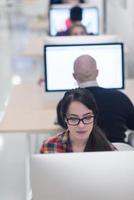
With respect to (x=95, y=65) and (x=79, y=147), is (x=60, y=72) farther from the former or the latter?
(x=79, y=147)

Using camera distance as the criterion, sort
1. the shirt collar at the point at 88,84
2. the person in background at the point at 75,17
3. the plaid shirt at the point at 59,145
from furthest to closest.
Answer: the person in background at the point at 75,17, the shirt collar at the point at 88,84, the plaid shirt at the point at 59,145

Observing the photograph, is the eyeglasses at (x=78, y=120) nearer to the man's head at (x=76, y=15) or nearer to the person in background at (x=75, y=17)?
the person in background at (x=75, y=17)

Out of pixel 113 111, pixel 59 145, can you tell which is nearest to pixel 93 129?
pixel 59 145

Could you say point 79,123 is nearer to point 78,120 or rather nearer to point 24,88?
point 78,120

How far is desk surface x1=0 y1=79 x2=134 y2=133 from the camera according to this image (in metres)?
3.04

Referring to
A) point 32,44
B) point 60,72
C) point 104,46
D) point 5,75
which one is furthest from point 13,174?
point 5,75

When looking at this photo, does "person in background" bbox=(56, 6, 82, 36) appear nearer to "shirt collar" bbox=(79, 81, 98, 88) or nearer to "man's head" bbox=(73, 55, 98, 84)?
"man's head" bbox=(73, 55, 98, 84)

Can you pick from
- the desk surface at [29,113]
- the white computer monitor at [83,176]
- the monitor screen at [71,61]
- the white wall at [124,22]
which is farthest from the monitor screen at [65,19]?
the white computer monitor at [83,176]

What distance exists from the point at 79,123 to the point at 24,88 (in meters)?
1.84

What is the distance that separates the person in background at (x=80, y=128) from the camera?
2.13m

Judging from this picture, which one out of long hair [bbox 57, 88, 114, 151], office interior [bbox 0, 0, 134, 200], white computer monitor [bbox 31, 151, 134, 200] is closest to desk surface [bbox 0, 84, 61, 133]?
office interior [bbox 0, 0, 134, 200]

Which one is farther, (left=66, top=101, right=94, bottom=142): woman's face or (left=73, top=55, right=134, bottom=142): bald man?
(left=73, top=55, right=134, bottom=142): bald man

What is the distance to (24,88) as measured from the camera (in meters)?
3.92

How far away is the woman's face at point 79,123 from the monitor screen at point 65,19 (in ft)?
12.1
